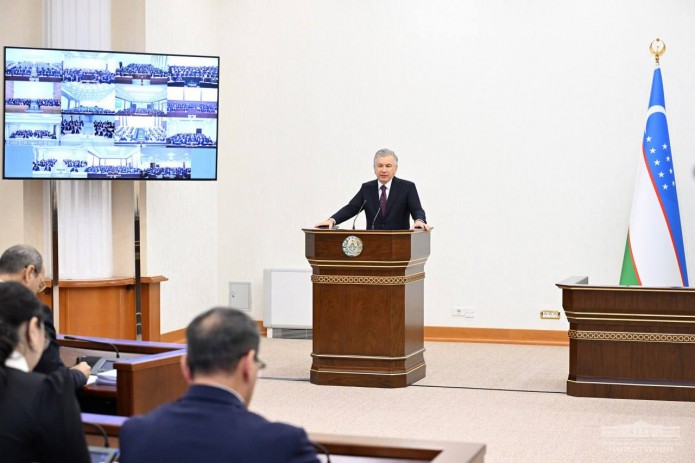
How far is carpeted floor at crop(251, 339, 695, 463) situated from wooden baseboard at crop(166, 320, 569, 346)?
103 cm

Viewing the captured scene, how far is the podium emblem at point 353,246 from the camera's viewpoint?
7.70 metres

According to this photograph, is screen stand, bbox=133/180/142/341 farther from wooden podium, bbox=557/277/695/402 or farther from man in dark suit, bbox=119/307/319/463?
man in dark suit, bbox=119/307/319/463

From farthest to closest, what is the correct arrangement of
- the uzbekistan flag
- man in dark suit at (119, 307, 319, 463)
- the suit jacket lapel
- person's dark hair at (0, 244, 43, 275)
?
the uzbekistan flag → the suit jacket lapel → person's dark hair at (0, 244, 43, 275) → man in dark suit at (119, 307, 319, 463)

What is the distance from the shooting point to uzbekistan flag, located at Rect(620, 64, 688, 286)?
335 inches

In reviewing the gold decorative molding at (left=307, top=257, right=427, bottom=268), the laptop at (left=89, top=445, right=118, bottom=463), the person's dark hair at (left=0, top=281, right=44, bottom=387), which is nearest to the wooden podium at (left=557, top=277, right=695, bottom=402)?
the gold decorative molding at (left=307, top=257, right=427, bottom=268)

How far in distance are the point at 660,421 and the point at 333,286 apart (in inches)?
100

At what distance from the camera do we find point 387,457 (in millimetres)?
2840

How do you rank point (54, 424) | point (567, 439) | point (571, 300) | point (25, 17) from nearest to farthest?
point (54, 424)
point (567, 439)
point (571, 300)
point (25, 17)

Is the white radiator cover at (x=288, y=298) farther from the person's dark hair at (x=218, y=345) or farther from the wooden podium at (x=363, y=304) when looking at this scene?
the person's dark hair at (x=218, y=345)

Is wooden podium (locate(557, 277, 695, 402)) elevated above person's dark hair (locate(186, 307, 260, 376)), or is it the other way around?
person's dark hair (locate(186, 307, 260, 376))

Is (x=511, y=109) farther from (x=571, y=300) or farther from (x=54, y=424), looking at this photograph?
(x=54, y=424)

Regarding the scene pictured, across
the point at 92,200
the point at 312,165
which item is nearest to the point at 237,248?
the point at 312,165

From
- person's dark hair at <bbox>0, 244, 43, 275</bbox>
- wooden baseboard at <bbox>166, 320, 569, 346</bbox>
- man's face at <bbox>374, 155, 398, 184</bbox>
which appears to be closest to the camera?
person's dark hair at <bbox>0, 244, 43, 275</bbox>

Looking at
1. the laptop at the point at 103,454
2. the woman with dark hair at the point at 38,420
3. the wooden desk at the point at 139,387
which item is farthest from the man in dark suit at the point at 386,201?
the woman with dark hair at the point at 38,420
